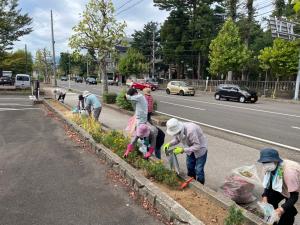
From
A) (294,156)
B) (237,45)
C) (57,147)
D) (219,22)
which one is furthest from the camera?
(219,22)

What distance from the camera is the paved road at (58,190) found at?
4.69 metres

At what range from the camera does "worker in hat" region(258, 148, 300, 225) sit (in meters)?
3.45

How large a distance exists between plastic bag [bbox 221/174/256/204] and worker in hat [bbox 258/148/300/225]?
1.15m

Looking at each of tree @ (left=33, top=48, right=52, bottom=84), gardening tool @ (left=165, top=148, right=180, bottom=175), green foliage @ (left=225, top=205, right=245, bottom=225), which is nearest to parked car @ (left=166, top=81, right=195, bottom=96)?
gardening tool @ (left=165, top=148, right=180, bottom=175)

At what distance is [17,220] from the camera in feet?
15.0

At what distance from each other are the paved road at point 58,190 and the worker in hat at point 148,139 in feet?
2.97

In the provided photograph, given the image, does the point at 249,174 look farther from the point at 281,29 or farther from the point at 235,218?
the point at 281,29

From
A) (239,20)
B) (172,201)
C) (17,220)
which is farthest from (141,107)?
(239,20)

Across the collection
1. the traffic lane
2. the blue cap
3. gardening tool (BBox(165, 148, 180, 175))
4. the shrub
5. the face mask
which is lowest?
the traffic lane

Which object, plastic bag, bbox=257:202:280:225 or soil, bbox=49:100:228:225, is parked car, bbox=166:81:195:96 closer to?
soil, bbox=49:100:228:225

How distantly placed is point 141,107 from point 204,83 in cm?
4249

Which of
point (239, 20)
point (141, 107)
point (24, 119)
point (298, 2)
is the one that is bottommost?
point (24, 119)

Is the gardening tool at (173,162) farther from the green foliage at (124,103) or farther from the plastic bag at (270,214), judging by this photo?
the green foliage at (124,103)

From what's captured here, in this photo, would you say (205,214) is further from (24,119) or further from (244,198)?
(24,119)
